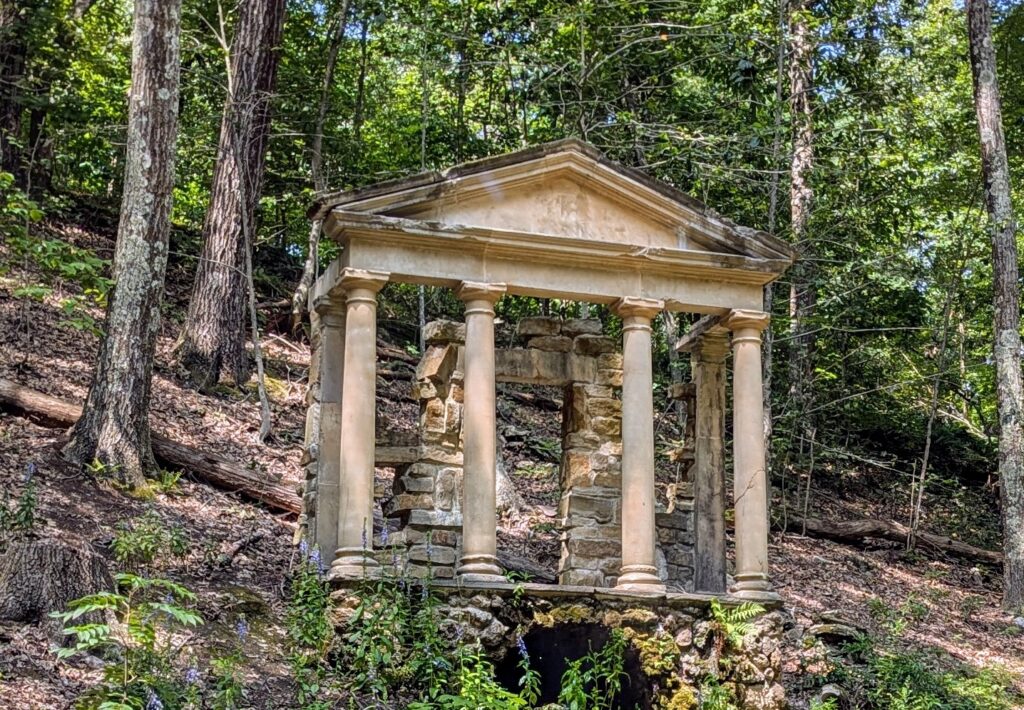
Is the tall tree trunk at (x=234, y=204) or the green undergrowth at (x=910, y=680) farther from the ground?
the tall tree trunk at (x=234, y=204)

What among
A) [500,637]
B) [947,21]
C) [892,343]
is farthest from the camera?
[947,21]

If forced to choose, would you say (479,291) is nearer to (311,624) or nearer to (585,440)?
(585,440)

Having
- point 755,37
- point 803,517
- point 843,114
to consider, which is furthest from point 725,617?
point 843,114

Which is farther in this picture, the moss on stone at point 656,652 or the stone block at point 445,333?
the stone block at point 445,333

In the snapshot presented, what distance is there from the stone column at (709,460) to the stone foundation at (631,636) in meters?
1.42

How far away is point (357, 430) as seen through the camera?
1113cm

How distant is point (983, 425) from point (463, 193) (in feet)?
46.7

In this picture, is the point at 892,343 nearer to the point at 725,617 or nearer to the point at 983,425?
the point at 983,425

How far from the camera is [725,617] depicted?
453 inches

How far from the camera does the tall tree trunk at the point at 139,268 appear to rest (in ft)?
40.9

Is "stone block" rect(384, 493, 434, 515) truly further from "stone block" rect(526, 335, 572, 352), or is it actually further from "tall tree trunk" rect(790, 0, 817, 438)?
"tall tree trunk" rect(790, 0, 817, 438)

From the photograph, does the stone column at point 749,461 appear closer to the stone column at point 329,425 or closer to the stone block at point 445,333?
the stone block at point 445,333

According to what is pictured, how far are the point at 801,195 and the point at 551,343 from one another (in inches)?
232

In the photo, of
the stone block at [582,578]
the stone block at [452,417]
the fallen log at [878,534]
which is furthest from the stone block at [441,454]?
the fallen log at [878,534]
